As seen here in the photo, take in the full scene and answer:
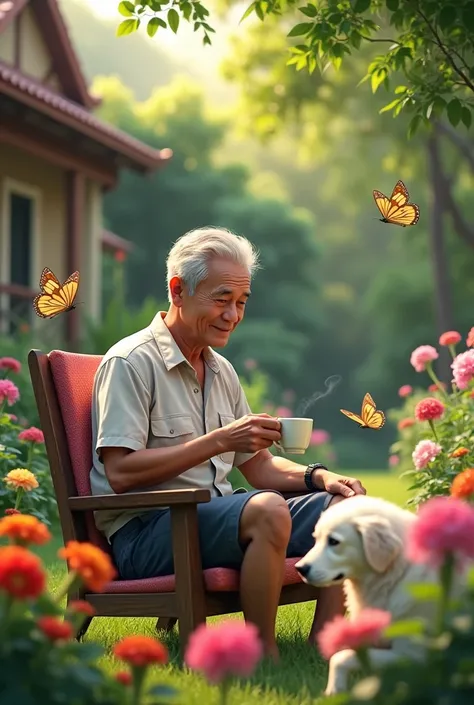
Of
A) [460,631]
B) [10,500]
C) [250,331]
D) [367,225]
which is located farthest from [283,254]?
[460,631]

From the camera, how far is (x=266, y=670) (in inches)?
141

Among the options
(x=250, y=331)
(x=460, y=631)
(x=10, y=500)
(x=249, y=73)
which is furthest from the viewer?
(x=250, y=331)

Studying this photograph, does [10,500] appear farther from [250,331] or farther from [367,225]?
[367,225]

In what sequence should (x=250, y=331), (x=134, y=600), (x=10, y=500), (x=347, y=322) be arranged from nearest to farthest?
(x=134, y=600), (x=10, y=500), (x=250, y=331), (x=347, y=322)

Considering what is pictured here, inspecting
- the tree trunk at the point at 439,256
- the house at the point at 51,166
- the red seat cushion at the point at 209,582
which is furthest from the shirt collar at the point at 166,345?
the tree trunk at the point at 439,256

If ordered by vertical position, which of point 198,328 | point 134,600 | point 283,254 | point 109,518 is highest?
point 283,254

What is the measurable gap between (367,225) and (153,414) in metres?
51.4

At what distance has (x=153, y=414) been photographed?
4043 mm

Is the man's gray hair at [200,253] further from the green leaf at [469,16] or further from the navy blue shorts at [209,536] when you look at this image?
the green leaf at [469,16]

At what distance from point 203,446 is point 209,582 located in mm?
436

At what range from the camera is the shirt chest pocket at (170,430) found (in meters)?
4.04

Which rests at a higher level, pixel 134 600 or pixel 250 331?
pixel 250 331

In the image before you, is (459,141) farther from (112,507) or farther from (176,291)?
(112,507)

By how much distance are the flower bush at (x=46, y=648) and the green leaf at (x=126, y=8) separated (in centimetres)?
269
